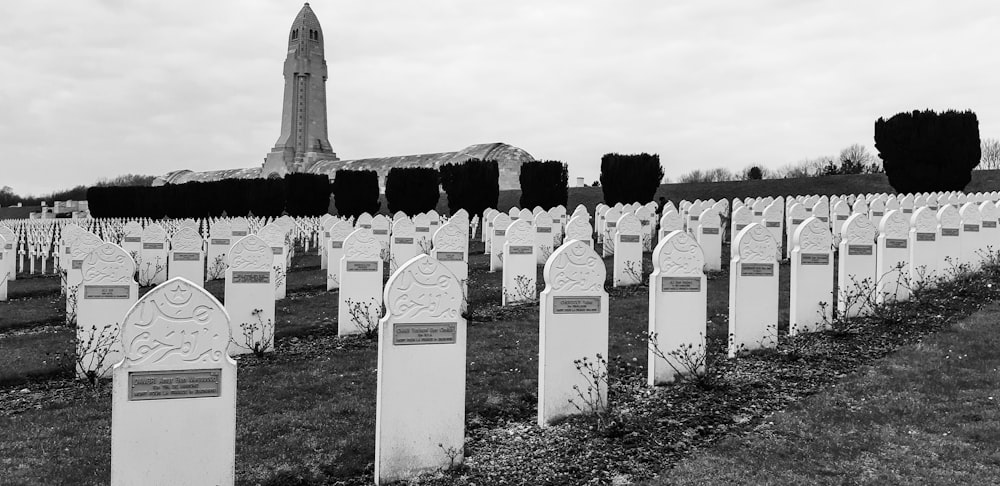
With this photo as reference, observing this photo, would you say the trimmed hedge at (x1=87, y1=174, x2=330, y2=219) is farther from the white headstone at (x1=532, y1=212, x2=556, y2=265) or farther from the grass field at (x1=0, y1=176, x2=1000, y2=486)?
the grass field at (x1=0, y1=176, x2=1000, y2=486)

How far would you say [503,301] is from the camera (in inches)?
420

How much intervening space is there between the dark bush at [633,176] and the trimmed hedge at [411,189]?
8036 millimetres

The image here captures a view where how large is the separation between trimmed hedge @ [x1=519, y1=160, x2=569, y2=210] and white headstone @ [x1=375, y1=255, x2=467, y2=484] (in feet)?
75.5

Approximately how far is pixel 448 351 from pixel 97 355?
450 centimetres

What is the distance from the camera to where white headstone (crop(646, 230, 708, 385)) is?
591 centimetres

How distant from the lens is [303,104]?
46.5m

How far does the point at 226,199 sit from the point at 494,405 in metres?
29.8

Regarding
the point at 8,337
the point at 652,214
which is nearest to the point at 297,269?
the point at 8,337

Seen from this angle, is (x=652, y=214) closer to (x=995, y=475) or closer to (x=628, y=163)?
(x=628, y=163)

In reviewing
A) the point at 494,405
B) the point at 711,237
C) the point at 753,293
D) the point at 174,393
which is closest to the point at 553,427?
the point at 494,405

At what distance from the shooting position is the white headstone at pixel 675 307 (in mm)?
5914

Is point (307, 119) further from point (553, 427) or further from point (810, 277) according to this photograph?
point (553, 427)

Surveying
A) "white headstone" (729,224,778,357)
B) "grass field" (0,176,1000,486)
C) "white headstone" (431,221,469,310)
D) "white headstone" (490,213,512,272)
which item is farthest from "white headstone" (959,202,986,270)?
"white headstone" (490,213,512,272)

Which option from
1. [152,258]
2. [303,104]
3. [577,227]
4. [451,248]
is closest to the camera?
[451,248]
